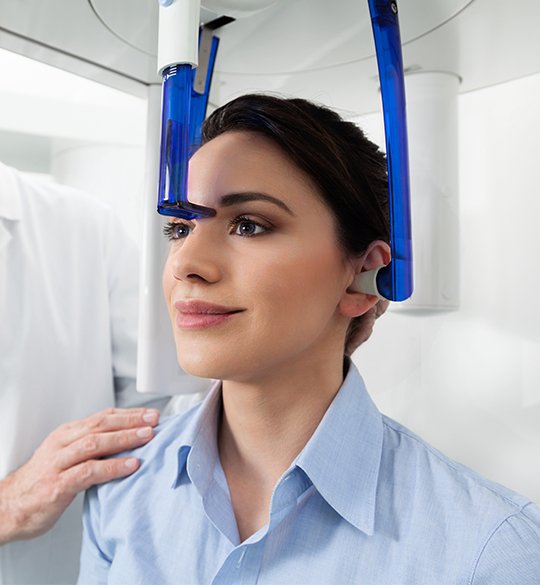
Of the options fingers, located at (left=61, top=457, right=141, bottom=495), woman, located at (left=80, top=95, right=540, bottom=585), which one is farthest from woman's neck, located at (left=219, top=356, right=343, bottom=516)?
fingers, located at (left=61, top=457, right=141, bottom=495)

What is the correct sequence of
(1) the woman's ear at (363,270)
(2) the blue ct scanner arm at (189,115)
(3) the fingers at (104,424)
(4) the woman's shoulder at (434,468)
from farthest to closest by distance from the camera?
(3) the fingers at (104,424), (1) the woman's ear at (363,270), (4) the woman's shoulder at (434,468), (2) the blue ct scanner arm at (189,115)

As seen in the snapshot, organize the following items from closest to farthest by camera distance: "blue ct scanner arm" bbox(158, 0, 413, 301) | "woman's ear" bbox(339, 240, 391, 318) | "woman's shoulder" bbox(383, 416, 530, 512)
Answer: "blue ct scanner arm" bbox(158, 0, 413, 301)
"woman's shoulder" bbox(383, 416, 530, 512)
"woman's ear" bbox(339, 240, 391, 318)

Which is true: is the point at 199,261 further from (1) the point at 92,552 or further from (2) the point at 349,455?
(1) the point at 92,552

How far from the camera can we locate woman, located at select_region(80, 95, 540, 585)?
21.3 inches

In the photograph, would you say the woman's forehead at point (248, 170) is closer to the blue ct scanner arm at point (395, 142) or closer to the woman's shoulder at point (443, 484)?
the blue ct scanner arm at point (395, 142)

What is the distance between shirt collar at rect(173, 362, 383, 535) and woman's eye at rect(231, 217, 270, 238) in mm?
176

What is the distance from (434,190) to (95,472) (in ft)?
1.56

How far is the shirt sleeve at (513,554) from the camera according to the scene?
0.50 meters

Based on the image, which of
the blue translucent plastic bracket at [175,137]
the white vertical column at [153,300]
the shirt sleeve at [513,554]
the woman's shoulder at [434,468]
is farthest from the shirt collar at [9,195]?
the shirt sleeve at [513,554]

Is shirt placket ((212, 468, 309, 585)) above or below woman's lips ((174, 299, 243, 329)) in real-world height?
below

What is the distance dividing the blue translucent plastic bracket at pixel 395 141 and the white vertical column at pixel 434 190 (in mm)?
39

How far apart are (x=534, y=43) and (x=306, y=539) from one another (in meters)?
0.45

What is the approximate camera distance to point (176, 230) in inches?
26.2

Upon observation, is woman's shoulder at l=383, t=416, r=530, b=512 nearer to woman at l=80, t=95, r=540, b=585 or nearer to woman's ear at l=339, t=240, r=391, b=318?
woman at l=80, t=95, r=540, b=585
